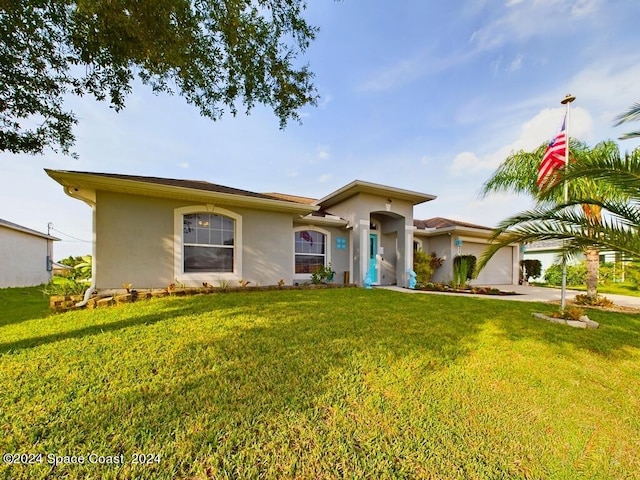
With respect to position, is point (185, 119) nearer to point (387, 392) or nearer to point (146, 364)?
point (146, 364)

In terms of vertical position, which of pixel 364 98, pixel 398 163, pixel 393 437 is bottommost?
pixel 393 437

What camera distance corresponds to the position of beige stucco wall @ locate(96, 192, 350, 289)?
7156 millimetres

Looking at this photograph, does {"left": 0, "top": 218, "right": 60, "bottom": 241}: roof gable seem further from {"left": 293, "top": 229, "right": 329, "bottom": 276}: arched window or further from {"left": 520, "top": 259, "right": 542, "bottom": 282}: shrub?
{"left": 520, "top": 259, "right": 542, "bottom": 282}: shrub

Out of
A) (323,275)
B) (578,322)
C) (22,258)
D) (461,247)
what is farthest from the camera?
(22,258)

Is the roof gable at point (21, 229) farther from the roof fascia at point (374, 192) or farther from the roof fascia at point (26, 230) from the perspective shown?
the roof fascia at point (374, 192)

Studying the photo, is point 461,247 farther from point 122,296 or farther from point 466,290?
point 122,296

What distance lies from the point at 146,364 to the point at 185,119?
7225 mm

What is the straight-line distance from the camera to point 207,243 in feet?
28.3

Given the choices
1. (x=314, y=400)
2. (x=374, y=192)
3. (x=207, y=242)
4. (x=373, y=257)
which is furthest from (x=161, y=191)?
(x=373, y=257)

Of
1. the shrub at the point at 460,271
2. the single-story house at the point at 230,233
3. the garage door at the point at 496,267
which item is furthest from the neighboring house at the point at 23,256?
the garage door at the point at 496,267

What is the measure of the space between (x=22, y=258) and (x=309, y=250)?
16495 mm

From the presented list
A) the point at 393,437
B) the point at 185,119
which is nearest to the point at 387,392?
the point at 393,437

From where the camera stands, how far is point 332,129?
1218cm

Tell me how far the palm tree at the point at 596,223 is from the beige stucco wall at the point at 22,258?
833 inches
